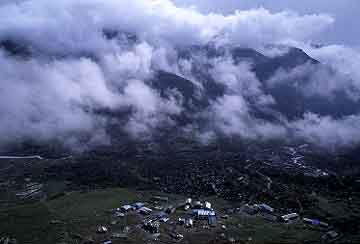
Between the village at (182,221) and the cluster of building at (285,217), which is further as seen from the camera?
the village at (182,221)

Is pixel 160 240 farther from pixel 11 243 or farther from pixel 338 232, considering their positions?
pixel 338 232

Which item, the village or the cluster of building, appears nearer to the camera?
the cluster of building

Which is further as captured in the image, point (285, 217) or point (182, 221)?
point (285, 217)

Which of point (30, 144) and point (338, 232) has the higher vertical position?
point (30, 144)

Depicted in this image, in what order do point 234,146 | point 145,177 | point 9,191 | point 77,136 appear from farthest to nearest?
point 77,136
point 234,146
point 145,177
point 9,191

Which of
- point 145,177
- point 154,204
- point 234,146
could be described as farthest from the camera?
point 234,146

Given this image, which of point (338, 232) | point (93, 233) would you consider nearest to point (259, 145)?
point (338, 232)

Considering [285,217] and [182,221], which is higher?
[285,217]

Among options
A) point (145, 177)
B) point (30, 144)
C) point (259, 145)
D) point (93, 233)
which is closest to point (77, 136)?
point (30, 144)

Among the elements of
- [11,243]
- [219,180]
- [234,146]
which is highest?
[234,146]

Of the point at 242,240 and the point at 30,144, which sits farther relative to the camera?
the point at 30,144
